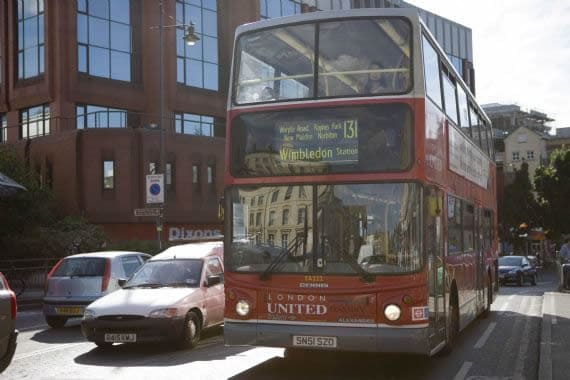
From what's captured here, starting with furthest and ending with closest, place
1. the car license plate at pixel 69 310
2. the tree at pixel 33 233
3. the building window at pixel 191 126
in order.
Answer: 1. the building window at pixel 191 126
2. the tree at pixel 33 233
3. the car license plate at pixel 69 310

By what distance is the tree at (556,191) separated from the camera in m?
61.6

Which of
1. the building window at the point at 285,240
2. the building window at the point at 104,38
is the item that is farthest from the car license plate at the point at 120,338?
the building window at the point at 104,38

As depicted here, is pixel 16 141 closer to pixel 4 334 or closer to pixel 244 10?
pixel 244 10

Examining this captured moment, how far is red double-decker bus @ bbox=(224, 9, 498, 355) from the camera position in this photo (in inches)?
335

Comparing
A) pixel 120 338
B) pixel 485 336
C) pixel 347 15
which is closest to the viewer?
pixel 347 15

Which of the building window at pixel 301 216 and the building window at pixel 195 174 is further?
the building window at pixel 195 174

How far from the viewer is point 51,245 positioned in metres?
29.0

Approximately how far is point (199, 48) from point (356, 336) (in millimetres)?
41654

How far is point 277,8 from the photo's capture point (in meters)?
54.0

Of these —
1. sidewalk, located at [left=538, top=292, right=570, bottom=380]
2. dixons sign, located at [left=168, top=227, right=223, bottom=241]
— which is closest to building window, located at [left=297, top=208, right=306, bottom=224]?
→ sidewalk, located at [left=538, top=292, right=570, bottom=380]

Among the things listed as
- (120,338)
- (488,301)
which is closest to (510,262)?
(488,301)

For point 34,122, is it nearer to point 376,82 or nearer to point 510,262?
point 510,262

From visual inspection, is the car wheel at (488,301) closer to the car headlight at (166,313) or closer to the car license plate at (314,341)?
the car headlight at (166,313)

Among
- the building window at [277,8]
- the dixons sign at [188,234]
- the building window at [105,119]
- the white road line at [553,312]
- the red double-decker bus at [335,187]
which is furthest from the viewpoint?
the building window at [277,8]
